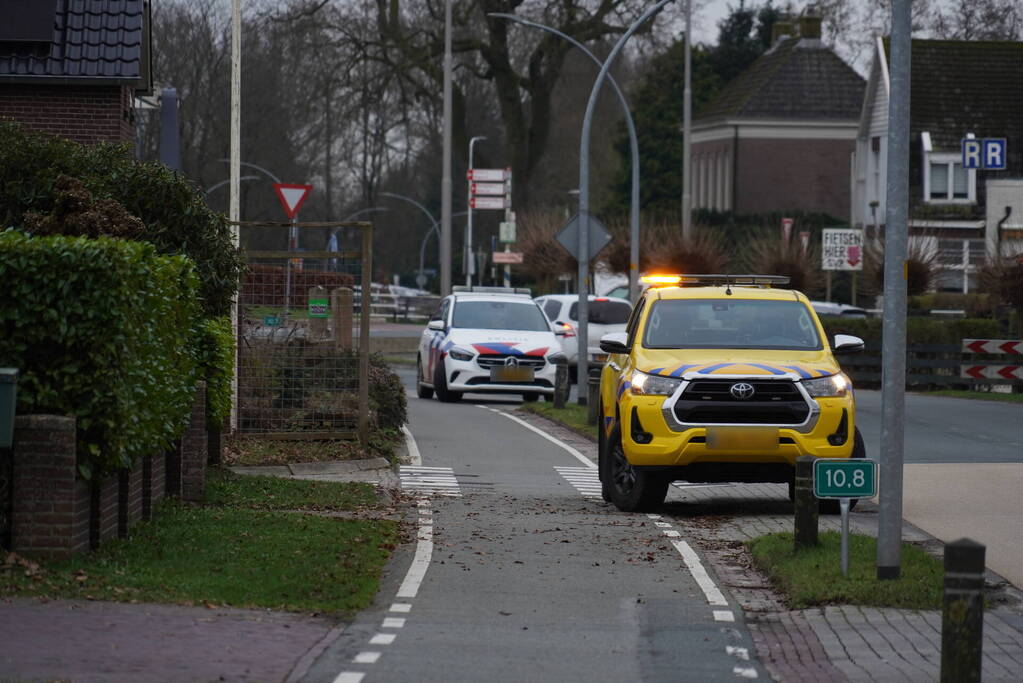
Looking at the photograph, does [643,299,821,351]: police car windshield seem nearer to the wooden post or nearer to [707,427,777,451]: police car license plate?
[707,427,777,451]: police car license plate

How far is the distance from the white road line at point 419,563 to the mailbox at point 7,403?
2.38 meters

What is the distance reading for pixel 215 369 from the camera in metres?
15.4

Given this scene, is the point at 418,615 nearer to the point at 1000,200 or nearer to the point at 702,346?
the point at 702,346

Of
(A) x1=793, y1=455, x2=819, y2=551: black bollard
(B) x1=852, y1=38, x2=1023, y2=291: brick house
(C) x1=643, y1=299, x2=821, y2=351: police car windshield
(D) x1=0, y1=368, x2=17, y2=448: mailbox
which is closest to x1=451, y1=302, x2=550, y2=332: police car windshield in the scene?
(C) x1=643, y1=299, x2=821, y2=351: police car windshield

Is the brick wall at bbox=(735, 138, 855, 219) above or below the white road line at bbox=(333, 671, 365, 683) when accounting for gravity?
above

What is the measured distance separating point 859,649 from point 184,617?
3.40 meters

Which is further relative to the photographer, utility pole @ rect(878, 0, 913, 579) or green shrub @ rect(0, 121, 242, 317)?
green shrub @ rect(0, 121, 242, 317)

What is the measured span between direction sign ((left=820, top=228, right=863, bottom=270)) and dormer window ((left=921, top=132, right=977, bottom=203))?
1561 centimetres

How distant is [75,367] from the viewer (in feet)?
33.9

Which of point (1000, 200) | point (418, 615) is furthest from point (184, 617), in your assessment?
point (1000, 200)

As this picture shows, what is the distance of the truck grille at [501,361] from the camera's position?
29.5 meters

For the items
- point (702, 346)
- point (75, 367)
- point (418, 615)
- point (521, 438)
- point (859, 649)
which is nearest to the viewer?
point (859, 649)

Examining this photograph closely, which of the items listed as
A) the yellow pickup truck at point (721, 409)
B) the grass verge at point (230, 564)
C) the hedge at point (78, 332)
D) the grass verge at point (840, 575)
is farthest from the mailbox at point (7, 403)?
the yellow pickup truck at point (721, 409)

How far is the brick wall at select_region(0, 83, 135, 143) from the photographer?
75.0 feet
